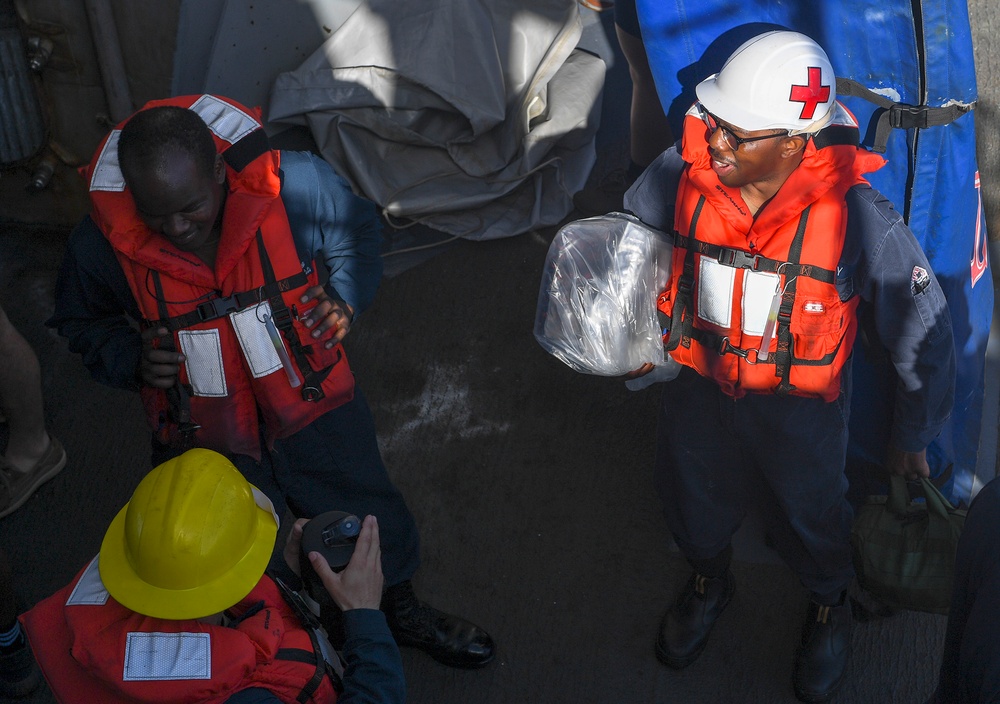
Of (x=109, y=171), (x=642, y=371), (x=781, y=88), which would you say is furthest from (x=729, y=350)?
(x=109, y=171)

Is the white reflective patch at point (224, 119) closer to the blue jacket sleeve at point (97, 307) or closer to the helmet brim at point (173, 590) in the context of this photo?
the blue jacket sleeve at point (97, 307)

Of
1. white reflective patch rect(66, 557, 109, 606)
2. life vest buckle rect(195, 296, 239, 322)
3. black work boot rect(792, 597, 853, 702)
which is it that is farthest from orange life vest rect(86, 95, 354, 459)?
black work boot rect(792, 597, 853, 702)

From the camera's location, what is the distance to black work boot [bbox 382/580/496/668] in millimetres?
3295

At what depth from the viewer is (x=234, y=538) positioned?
6.54 ft

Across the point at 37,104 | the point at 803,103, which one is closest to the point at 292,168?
the point at 803,103

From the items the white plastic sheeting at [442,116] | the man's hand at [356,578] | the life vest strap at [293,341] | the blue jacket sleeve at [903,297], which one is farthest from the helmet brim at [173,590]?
the white plastic sheeting at [442,116]

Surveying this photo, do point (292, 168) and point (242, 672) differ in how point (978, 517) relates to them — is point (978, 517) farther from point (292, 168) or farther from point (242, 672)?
point (292, 168)

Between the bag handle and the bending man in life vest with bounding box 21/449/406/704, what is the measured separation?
5.66ft

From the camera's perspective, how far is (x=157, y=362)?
262 cm

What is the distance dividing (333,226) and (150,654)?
1449 millimetres

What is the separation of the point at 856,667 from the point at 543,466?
57.0 inches

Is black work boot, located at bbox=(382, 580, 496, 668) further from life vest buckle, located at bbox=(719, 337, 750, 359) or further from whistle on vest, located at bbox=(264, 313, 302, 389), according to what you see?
life vest buckle, located at bbox=(719, 337, 750, 359)

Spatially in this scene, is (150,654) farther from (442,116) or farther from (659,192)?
(442,116)

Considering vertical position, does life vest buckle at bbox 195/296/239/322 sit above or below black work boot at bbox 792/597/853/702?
above
